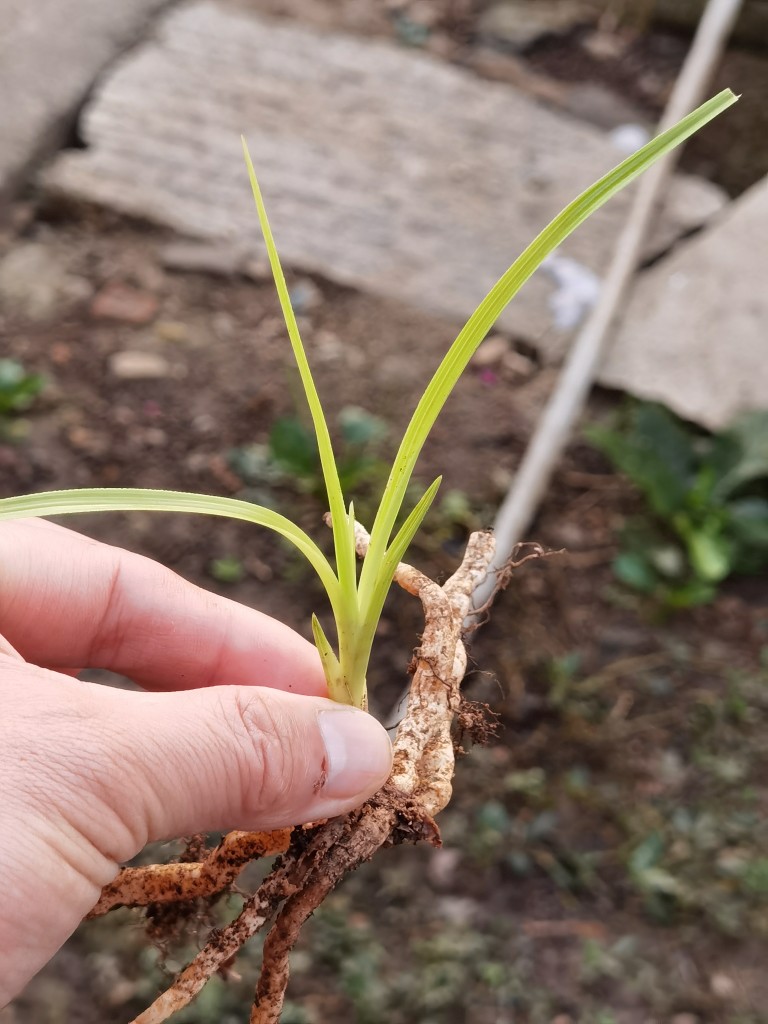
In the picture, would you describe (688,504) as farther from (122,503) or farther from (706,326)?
(122,503)

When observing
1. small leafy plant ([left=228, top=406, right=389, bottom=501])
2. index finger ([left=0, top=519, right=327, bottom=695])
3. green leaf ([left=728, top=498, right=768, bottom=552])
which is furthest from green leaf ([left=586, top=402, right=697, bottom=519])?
index finger ([left=0, top=519, right=327, bottom=695])

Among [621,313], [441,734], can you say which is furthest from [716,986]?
[621,313]

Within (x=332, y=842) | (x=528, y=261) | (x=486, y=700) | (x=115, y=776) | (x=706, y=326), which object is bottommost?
(x=486, y=700)

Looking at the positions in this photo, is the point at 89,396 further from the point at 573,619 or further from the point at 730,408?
the point at 730,408

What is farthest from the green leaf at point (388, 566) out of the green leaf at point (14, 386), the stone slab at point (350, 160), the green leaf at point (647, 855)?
the stone slab at point (350, 160)

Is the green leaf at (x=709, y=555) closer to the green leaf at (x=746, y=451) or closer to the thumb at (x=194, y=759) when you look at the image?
the green leaf at (x=746, y=451)

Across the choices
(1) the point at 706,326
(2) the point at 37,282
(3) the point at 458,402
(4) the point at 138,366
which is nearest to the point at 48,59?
(2) the point at 37,282
